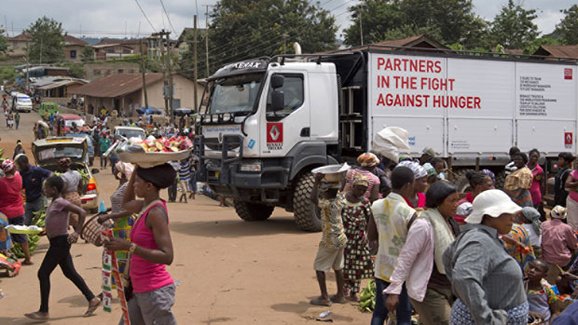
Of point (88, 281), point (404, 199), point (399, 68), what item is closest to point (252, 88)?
point (399, 68)

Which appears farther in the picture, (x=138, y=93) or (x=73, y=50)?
(x=73, y=50)

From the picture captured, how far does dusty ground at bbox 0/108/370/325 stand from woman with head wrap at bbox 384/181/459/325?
2.50 metres

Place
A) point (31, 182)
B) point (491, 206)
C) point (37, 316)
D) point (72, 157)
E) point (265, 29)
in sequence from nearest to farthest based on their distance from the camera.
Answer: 1. point (491, 206)
2. point (37, 316)
3. point (31, 182)
4. point (72, 157)
5. point (265, 29)

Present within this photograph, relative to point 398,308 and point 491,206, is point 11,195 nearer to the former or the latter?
point 398,308

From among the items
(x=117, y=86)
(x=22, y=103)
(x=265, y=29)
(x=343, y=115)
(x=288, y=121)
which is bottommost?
(x=288, y=121)

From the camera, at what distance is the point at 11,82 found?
334 feet

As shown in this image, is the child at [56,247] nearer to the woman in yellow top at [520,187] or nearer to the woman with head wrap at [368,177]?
the woman with head wrap at [368,177]

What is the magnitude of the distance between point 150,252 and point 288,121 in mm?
8321

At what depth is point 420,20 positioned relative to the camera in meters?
52.7

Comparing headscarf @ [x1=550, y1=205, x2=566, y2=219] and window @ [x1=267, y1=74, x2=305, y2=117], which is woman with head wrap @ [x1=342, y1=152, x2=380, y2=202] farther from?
window @ [x1=267, y1=74, x2=305, y2=117]

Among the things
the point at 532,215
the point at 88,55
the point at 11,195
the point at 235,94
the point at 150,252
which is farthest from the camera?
the point at 88,55

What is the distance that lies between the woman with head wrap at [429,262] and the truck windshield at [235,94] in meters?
7.91

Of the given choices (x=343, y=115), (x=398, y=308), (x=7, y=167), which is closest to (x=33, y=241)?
(x=7, y=167)

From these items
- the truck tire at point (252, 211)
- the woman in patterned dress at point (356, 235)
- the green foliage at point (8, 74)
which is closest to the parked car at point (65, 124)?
the truck tire at point (252, 211)
